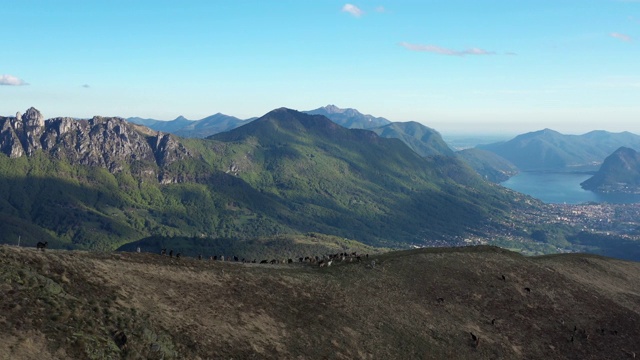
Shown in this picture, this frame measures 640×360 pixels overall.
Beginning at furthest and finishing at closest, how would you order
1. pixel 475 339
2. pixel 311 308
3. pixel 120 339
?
pixel 475 339
pixel 311 308
pixel 120 339

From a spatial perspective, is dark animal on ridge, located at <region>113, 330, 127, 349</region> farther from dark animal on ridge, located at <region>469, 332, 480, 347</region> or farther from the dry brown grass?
dark animal on ridge, located at <region>469, 332, 480, 347</region>

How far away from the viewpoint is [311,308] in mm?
66062

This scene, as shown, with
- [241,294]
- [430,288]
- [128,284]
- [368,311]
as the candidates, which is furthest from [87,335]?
[430,288]

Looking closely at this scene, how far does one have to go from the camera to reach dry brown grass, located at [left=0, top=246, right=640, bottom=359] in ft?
145

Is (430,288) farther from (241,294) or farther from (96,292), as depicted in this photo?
(96,292)

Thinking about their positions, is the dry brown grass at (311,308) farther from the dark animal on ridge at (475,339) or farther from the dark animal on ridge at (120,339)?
the dark animal on ridge at (475,339)

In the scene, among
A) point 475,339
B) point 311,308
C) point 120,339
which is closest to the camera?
point 120,339

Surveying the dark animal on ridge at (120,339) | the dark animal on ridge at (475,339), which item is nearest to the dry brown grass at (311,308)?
the dark animal on ridge at (120,339)

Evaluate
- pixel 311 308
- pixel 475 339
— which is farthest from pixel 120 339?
pixel 475 339

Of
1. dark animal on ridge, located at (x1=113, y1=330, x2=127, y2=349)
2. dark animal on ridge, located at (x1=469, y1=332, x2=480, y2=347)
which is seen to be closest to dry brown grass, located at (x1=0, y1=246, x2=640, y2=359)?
dark animal on ridge, located at (x1=113, y1=330, x2=127, y2=349)

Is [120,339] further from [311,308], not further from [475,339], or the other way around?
[475,339]

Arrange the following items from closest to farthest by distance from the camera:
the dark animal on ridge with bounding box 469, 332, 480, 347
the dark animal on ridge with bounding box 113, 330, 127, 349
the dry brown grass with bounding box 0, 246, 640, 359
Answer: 1. the dark animal on ridge with bounding box 113, 330, 127, 349
2. the dry brown grass with bounding box 0, 246, 640, 359
3. the dark animal on ridge with bounding box 469, 332, 480, 347

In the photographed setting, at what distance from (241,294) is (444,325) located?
104ft

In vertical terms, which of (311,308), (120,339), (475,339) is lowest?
(475,339)
